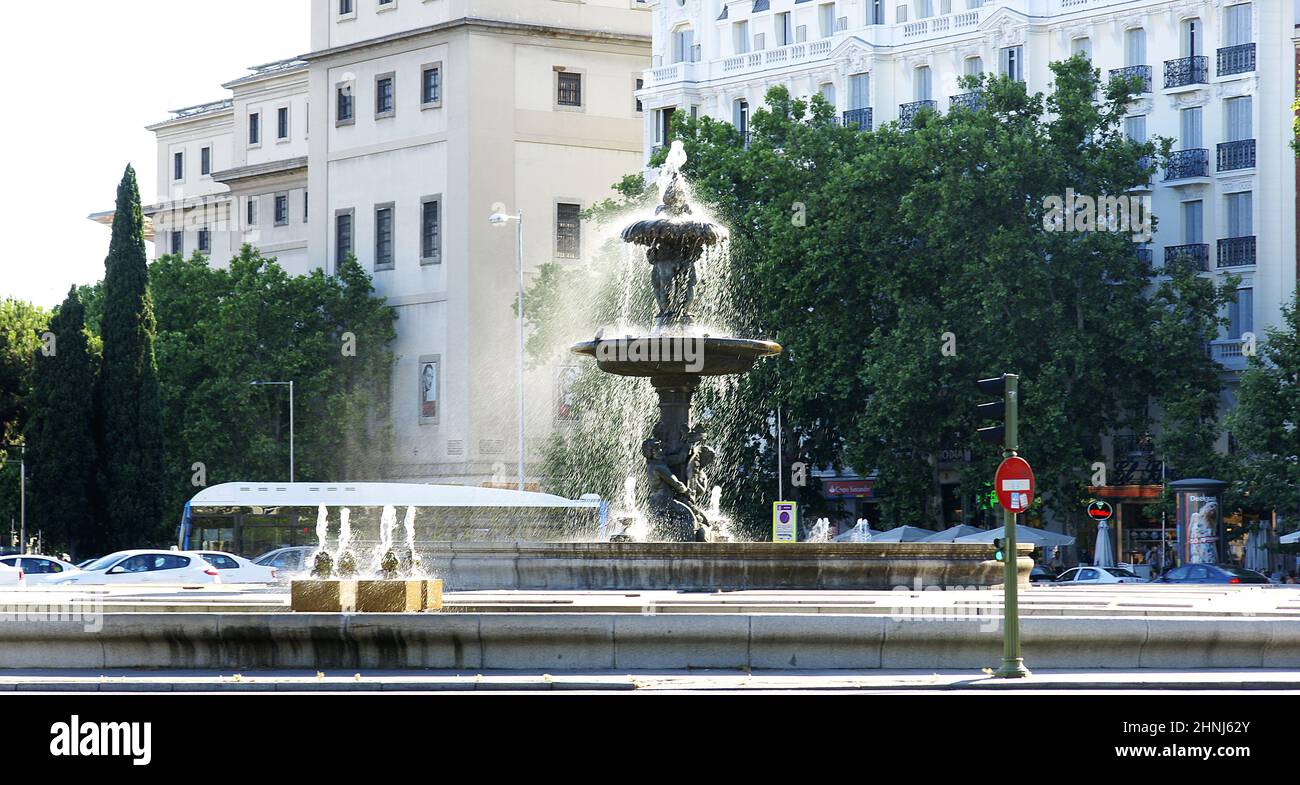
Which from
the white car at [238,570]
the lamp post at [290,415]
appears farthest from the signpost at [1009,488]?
the lamp post at [290,415]

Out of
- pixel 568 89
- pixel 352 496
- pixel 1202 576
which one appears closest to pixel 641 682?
pixel 1202 576

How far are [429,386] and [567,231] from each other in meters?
7.36

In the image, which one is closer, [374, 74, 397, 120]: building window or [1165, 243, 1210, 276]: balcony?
[1165, 243, 1210, 276]: balcony

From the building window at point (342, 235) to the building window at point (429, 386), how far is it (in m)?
6.37

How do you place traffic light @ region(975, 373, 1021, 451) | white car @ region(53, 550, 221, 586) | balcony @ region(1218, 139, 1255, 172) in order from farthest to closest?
balcony @ region(1218, 139, 1255, 172), white car @ region(53, 550, 221, 586), traffic light @ region(975, 373, 1021, 451)

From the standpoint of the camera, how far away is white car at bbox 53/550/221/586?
42.0 metres

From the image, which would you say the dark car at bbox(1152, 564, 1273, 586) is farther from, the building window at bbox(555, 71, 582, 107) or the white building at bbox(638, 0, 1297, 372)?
the building window at bbox(555, 71, 582, 107)

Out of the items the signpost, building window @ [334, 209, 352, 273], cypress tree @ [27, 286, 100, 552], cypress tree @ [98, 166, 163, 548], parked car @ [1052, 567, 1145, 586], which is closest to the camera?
the signpost

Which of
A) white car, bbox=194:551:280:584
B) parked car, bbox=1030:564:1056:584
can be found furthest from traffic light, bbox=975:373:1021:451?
parked car, bbox=1030:564:1056:584

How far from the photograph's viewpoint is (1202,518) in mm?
48938

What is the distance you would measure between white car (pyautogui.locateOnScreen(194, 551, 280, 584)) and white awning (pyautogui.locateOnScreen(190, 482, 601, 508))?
11.1 meters

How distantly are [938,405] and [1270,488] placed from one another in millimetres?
8206

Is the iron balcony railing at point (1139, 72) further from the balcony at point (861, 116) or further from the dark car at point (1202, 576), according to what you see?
the dark car at point (1202, 576)
